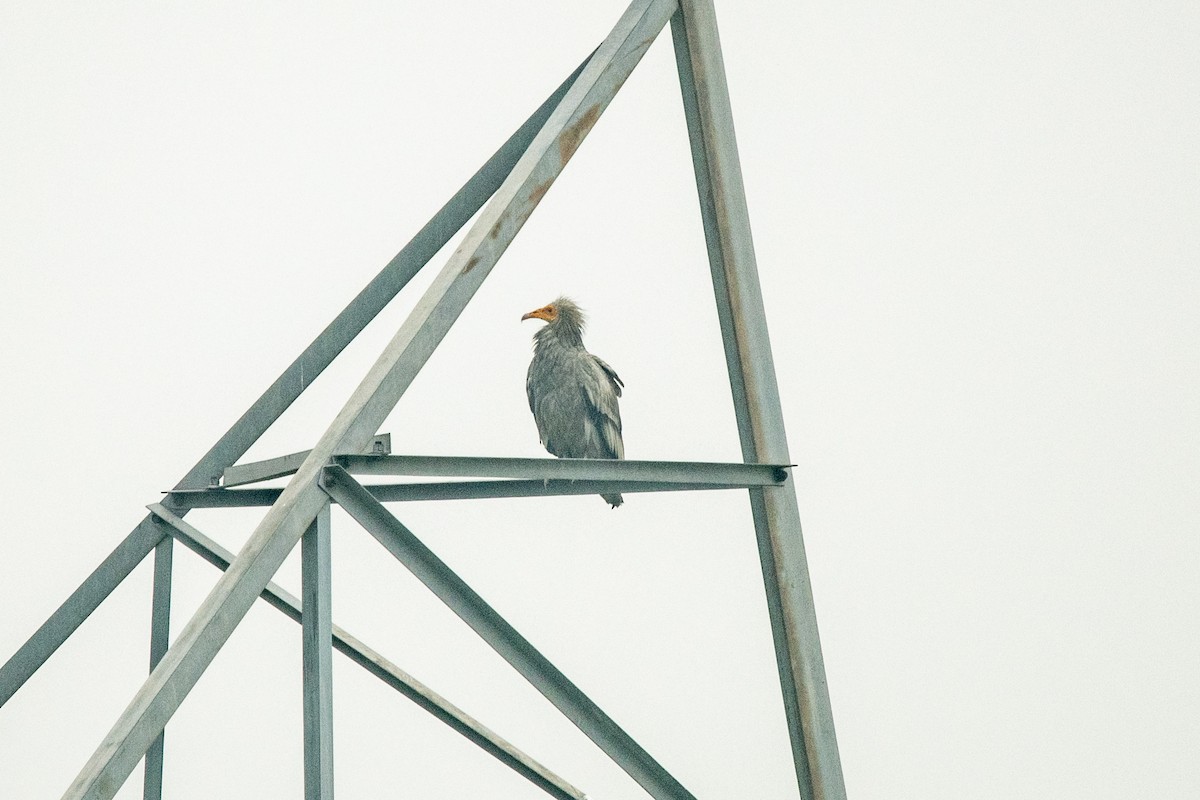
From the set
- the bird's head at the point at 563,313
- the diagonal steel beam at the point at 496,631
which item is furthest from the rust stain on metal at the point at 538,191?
the bird's head at the point at 563,313

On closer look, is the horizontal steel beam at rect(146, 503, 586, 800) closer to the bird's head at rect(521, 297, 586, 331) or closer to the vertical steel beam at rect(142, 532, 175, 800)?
the vertical steel beam at rect(142, 532, 175, 800)

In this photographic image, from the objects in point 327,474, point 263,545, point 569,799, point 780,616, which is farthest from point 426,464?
point 569,799

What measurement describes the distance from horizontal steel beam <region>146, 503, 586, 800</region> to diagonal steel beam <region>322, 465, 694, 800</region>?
2.36ft

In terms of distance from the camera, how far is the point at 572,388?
634cm

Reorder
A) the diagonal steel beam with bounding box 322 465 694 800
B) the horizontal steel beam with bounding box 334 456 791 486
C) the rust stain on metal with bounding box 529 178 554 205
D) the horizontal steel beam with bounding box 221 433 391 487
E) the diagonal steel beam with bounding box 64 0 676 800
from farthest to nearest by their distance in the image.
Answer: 1. the rust stain on metal with bounding box 529 178 554 205
2. the horizontal steel beam with bounding box 221 433 391 487
3. the horizontal steel beam with bounding box 334 456 791 486
4. the diagonal steel beam with bounding box 322 465 694 800
5. the diagonal steel beam with bounding box 64 0 676 800

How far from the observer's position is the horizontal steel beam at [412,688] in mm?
4660

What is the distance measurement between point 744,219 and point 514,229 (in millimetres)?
1011

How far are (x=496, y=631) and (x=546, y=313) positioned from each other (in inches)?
123

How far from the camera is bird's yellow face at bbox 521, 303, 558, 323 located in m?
6.38

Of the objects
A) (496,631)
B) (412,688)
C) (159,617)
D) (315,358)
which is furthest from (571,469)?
(159,617)

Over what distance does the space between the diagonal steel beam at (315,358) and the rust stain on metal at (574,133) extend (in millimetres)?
495

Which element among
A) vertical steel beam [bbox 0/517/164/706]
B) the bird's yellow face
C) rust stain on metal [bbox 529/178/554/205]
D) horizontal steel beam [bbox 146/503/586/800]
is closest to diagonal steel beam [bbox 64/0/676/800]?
rust stain on metal [bbox 529/178/554/205]

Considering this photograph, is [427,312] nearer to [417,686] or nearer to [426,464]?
[426,464]

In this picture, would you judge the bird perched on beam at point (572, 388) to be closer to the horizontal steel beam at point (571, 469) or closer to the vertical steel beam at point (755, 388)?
the vertical steel beam at point (755, 388)
